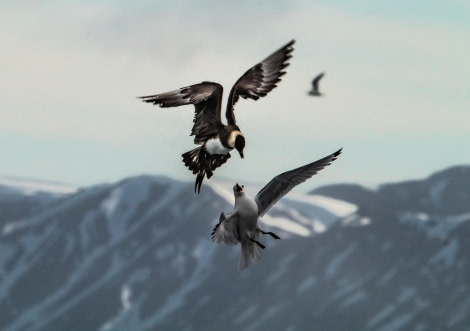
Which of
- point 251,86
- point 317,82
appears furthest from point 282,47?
point 317,82

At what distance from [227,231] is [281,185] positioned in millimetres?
1944

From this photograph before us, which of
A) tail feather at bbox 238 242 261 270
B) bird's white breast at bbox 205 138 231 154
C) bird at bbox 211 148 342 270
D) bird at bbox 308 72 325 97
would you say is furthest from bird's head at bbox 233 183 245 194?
bird at bbox 308 72 325 97

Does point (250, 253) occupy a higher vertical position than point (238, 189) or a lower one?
lower

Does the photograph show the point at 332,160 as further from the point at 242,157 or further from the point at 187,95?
the point at 187,95

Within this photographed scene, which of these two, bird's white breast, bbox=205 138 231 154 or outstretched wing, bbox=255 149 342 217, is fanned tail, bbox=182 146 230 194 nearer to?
bird's white breast, bbox=205 138 231 154

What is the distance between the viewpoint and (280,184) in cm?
2808

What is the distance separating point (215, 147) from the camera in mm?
27156

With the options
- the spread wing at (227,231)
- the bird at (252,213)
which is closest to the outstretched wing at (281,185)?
the bird at (252,213)

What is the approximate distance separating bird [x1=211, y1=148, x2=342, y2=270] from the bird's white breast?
2.87 ft

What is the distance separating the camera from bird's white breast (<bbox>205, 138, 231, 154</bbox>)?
1053 inches

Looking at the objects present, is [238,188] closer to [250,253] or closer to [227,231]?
[227,231]

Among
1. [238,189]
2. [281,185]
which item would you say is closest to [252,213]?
[238,189]

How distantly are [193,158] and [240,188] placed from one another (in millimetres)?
2365

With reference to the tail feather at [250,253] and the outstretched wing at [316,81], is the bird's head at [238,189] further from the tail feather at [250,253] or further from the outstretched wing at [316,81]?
the outstretched wing at [316,81]
